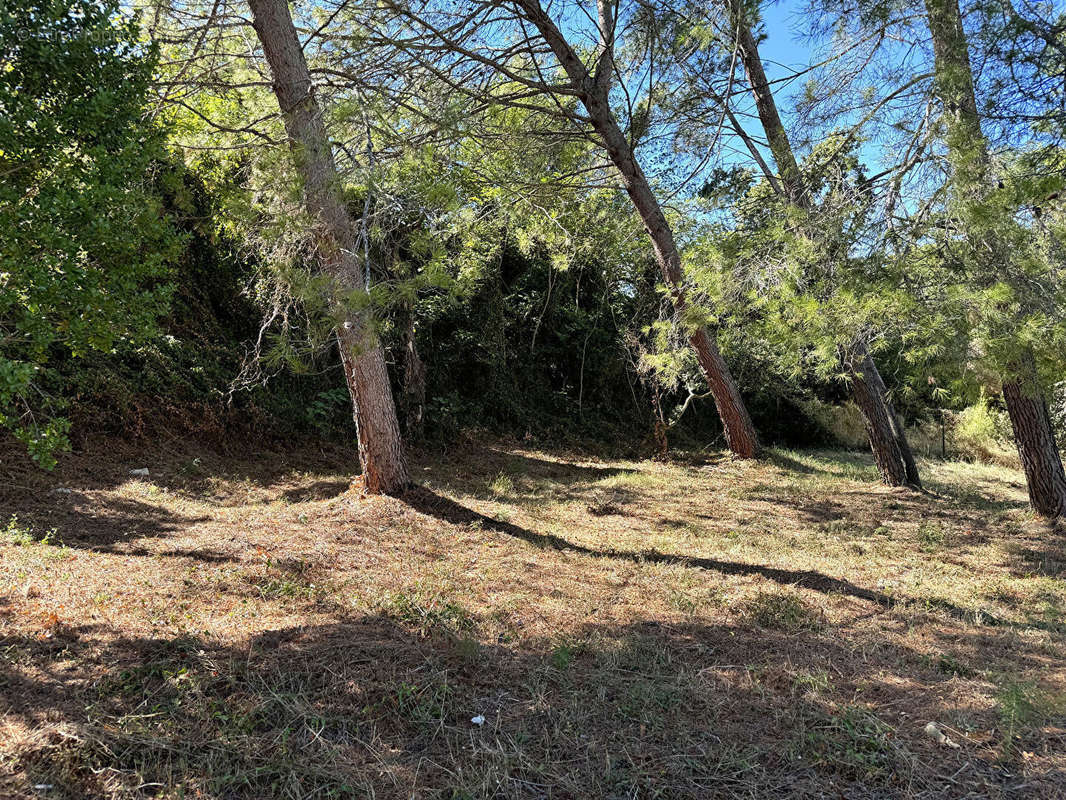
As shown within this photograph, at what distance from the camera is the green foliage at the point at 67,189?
3.18m

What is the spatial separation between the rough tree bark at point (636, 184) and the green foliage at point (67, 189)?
424 centimetres

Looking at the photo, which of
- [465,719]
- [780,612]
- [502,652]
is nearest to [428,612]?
[502,652]

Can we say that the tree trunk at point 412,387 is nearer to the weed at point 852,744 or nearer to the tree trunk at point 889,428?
the tree trunk at point 889,428

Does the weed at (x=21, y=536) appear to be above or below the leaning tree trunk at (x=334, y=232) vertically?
below

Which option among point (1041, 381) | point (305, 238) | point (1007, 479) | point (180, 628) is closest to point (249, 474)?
point (305, 238)

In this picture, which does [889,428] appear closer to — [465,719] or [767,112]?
[767,112]

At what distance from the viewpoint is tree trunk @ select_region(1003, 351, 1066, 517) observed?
6.33 m

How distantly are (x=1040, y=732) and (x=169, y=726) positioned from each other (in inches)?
138

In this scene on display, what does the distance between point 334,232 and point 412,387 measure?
5.84m

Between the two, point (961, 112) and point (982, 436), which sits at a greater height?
point (961, 112)

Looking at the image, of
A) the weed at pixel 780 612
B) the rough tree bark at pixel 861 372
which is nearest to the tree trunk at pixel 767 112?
the rough tree bark at pixel 861 372

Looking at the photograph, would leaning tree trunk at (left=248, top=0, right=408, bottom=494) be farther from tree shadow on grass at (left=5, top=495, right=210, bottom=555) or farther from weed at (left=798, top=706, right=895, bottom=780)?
weed at (left=798, top=706, right=895, bottom=780)

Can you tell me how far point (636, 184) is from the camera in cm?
813

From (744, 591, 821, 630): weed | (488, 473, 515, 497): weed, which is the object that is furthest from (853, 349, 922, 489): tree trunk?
(744, 591, 821, 630): weed
